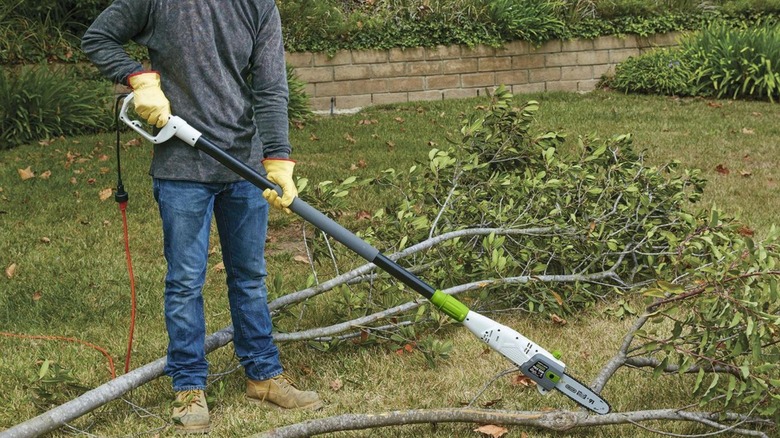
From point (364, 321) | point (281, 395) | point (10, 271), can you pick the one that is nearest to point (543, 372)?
point (364, 321)

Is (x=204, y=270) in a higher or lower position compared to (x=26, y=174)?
higher

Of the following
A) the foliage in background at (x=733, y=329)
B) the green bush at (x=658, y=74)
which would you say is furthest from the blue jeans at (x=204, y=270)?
the green bush at (x=658, y=74)

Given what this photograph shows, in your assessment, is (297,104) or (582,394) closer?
(582,394)

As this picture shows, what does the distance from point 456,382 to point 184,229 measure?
129 centimetres

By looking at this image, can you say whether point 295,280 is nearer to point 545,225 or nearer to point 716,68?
point 545,225

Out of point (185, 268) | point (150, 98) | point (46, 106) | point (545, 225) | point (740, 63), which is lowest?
point (740, 63)

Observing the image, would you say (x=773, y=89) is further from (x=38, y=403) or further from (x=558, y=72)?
(x=38, y=403)

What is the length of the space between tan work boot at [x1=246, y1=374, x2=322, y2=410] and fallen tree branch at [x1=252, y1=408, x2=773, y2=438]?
0.40 meters

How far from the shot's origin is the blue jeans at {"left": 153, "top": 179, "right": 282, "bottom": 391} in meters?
3.35

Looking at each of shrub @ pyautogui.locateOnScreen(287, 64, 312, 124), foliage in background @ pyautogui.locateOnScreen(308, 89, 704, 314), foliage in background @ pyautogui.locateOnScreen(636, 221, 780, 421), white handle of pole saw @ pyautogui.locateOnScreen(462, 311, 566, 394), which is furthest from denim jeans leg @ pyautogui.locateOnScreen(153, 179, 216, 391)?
shrub @ pyautogui.locateOnScreen(287, 64, 312, 124)

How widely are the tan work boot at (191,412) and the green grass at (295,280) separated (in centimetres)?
7

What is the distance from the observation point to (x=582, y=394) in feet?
10.8

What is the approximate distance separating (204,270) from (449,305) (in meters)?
0.93

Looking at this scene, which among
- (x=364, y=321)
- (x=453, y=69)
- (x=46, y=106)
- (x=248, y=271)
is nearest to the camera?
(x=248, y=271)
